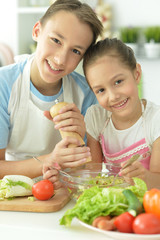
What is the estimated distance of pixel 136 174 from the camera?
123 cm

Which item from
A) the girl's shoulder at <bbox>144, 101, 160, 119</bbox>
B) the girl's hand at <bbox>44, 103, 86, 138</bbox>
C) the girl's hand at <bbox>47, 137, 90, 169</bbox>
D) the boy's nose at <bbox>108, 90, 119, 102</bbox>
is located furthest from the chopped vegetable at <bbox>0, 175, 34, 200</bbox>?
the girl's shoulder at <bbox>144, 101, 160, 119</bbox>

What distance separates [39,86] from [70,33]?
33 centimetres

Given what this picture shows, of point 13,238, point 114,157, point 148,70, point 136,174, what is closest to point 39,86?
point 114,157

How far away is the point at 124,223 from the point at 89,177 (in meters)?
0.38

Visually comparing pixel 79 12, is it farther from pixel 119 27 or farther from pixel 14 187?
pixel 119 27

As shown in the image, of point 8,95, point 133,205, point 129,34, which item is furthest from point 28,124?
point 129,34

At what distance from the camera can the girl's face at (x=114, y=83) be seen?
1423mm

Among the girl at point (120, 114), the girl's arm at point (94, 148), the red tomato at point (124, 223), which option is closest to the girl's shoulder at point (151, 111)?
the girl at point (120, 114)

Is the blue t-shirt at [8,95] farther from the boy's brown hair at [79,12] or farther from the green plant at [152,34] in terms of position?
the green plant at [152,34]

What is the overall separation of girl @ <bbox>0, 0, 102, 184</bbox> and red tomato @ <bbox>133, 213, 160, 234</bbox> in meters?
0.42

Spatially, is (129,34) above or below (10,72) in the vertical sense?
above

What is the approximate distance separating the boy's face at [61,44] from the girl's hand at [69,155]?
326 millimetres

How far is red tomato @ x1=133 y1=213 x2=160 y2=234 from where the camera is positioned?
0.85 metres

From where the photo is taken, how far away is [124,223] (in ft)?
2.89
